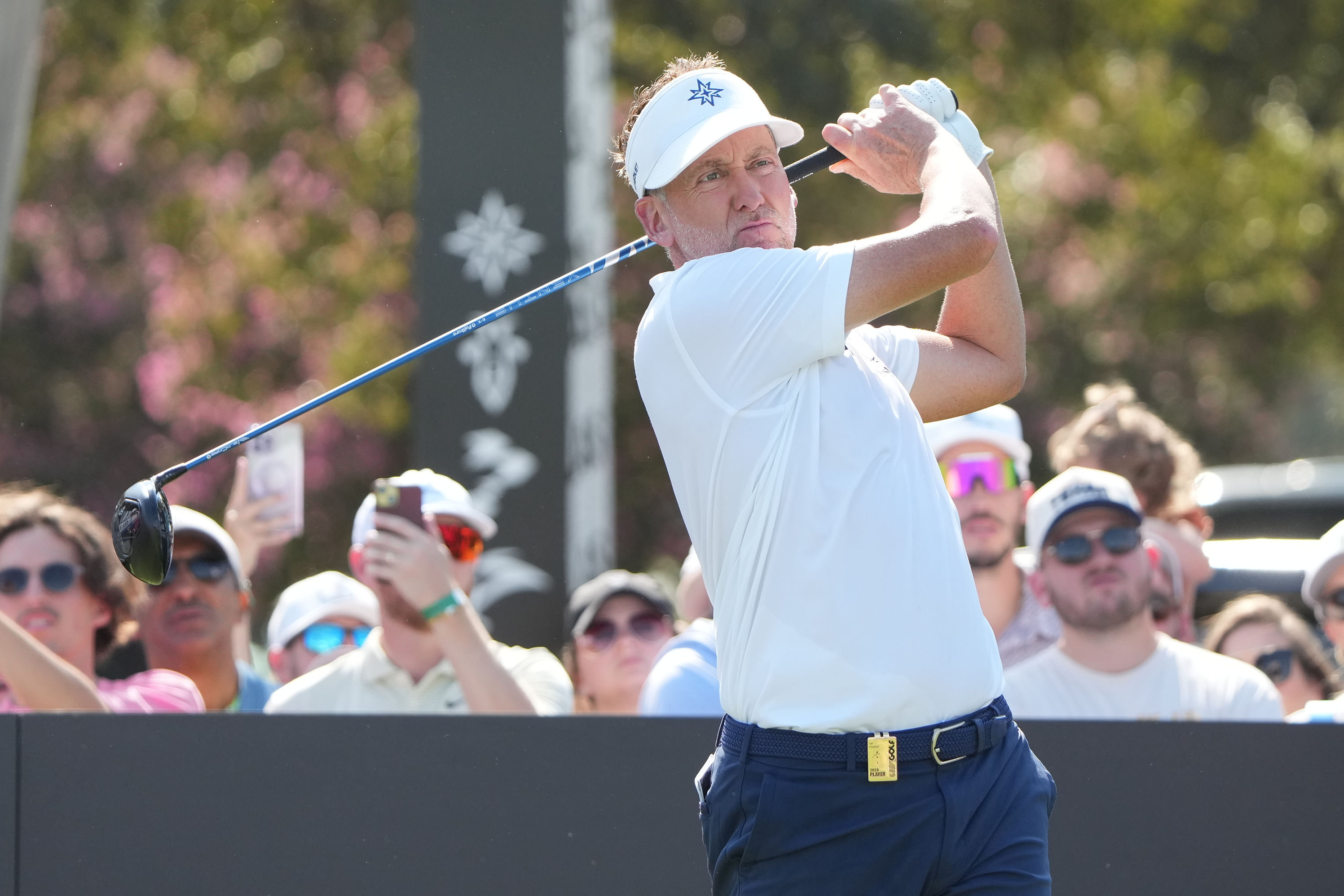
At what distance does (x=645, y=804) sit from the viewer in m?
3.50

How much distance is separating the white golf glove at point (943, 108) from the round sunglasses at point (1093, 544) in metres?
1.85

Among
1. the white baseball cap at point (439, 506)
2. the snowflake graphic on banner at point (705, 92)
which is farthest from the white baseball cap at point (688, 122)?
the white baseball cap at point (439, 506)

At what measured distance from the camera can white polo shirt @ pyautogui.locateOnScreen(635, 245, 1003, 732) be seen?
2.34 meters

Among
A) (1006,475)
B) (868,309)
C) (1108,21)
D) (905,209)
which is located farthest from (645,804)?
(1108,21)

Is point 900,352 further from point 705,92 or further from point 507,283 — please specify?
point 507,283

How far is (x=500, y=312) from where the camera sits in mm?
3008

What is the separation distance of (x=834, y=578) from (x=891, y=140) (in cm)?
79

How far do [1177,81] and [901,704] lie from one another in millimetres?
11529

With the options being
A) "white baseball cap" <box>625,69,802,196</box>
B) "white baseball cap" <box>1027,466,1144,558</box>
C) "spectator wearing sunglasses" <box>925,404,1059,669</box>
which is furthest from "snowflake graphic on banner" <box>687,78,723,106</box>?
"spectator wearing sunglasses" <box>925,404,1059,669</box>

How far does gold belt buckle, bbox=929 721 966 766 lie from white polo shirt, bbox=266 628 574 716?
6.89 ft

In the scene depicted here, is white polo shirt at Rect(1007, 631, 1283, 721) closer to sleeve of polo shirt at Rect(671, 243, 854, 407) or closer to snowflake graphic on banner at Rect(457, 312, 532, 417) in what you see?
sleeve of polo shirt at Rect(671, 243, 854, 407)

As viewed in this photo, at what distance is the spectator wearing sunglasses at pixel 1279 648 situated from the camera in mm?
4637

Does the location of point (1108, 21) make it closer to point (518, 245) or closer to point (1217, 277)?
point (1217, 277)

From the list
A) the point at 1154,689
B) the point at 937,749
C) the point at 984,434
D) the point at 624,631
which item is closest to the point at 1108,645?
the point at 1154,689
